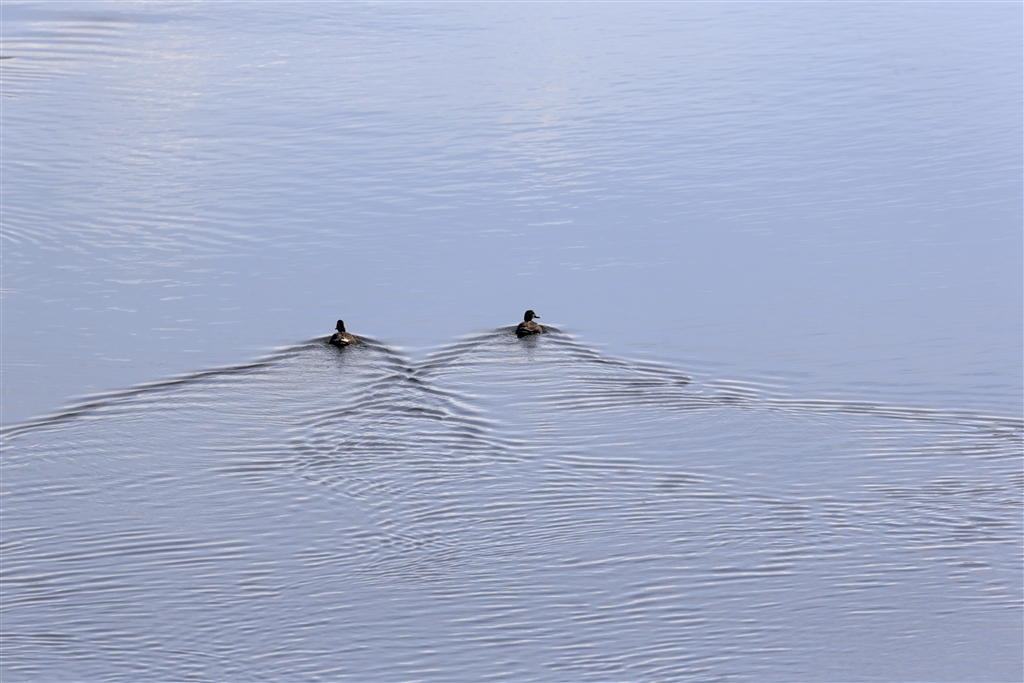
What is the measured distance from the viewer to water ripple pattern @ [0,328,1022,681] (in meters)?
12.4

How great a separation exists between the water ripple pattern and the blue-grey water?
4cm

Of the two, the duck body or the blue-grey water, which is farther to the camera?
the duck body

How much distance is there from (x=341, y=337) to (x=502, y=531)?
5.07 m

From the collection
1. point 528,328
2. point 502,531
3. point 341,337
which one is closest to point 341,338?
point 341,337

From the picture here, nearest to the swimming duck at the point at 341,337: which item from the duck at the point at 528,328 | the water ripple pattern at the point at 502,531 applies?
the water ripple pattern at the point at 502,531

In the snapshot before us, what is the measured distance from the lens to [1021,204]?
23.9m

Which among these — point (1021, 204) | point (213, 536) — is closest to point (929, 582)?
point (213, 536)

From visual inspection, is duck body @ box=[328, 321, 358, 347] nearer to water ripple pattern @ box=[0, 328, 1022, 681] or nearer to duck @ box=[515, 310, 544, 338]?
water ripple pattern @ box=[0, 328, 1022, 681]

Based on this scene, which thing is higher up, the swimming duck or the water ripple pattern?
the swimming duck

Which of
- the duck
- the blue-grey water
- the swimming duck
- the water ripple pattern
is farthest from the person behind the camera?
the duck

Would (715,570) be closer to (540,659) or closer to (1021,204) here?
(540,659)

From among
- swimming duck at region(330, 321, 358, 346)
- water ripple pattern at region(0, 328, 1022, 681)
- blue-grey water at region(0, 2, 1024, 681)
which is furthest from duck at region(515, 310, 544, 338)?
swimming duck at region(330, 321, 358, 346)

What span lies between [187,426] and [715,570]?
6635 mm

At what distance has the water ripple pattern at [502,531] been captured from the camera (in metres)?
12.4
